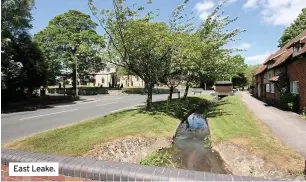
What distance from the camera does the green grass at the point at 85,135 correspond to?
427 inches

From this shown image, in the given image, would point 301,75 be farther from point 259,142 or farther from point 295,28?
point 295,28

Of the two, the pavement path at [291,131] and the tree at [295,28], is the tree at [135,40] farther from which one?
the tree at [295,28]

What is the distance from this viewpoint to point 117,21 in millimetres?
18891

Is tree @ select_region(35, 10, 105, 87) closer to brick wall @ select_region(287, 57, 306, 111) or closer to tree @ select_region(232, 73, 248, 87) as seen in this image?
brick wall @ select_region(287, 57, 306, 111)

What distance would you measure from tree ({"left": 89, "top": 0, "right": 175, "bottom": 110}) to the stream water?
505 centimetres

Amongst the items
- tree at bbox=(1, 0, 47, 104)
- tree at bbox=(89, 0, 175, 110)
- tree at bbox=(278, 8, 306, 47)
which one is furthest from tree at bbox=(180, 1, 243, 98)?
tree at bbox=(278, 8, 306, 47)

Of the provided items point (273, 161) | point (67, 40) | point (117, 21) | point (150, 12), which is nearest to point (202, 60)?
point (150, 12)

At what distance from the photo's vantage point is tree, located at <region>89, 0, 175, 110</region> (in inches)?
728

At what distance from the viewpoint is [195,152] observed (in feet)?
44.0

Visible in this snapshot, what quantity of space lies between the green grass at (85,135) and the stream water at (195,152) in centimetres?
85

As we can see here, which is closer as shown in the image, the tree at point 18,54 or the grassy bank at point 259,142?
the grassy bank at point 259,142

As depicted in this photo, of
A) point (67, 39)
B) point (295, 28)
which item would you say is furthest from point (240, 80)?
point (67, 39)

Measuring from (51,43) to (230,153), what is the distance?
47520 millimetres

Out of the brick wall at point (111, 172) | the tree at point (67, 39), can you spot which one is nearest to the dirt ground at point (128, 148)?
the brick wall at point (111, 172)
